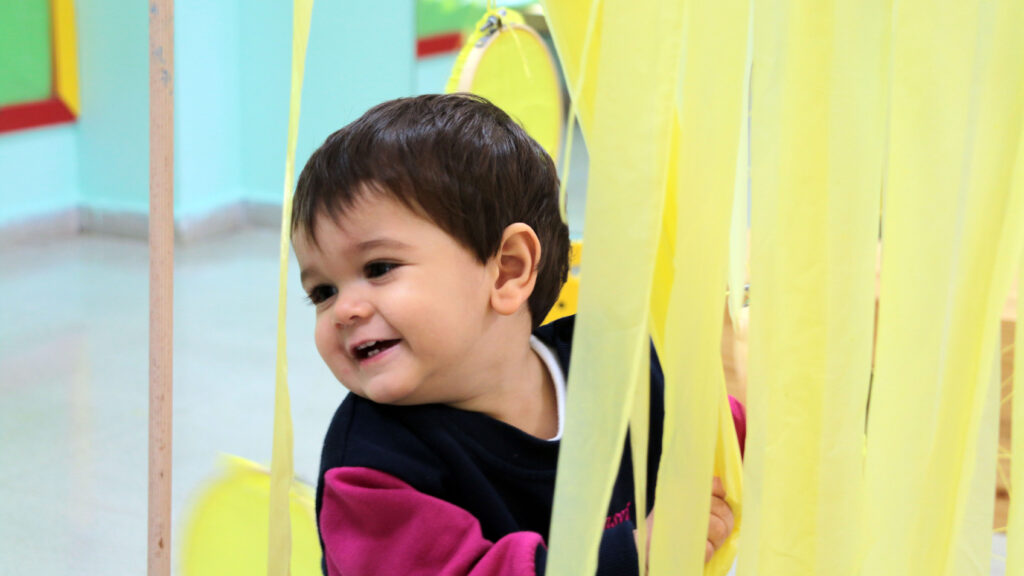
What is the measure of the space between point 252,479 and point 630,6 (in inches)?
25.3

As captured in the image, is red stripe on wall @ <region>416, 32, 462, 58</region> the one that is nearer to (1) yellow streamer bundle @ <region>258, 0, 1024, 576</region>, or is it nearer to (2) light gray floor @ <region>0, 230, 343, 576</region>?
(2) light gray floor @ <region>0, 230, 343, 576</region>

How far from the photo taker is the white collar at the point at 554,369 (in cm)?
75

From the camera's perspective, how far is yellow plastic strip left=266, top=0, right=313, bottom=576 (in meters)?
0.58

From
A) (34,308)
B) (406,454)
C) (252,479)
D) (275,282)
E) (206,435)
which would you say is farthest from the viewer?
(275,282)

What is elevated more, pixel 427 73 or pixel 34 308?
pixel 427 73

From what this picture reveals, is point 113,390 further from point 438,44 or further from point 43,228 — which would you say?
point 438,44

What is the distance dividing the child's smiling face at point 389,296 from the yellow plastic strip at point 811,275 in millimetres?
214

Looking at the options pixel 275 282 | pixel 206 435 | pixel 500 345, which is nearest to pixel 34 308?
pixel 275 282

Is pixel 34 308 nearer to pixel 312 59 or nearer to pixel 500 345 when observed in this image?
pixel 312 59

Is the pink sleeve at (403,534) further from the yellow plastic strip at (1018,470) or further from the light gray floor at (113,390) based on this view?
the light gray floor at (113,390)

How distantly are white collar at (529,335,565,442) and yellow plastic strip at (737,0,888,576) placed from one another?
25cm

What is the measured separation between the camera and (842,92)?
0.48 metres

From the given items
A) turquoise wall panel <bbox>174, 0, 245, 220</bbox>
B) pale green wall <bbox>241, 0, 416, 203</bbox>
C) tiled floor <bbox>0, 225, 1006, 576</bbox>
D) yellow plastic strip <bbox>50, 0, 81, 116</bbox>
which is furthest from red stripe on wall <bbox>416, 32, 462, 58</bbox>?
yellow plastic strip <bbox>50, 0, 81, 116</bbox>

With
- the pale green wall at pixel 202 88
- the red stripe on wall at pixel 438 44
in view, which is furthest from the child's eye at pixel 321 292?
the red stripe on wall at pixel 438 44
